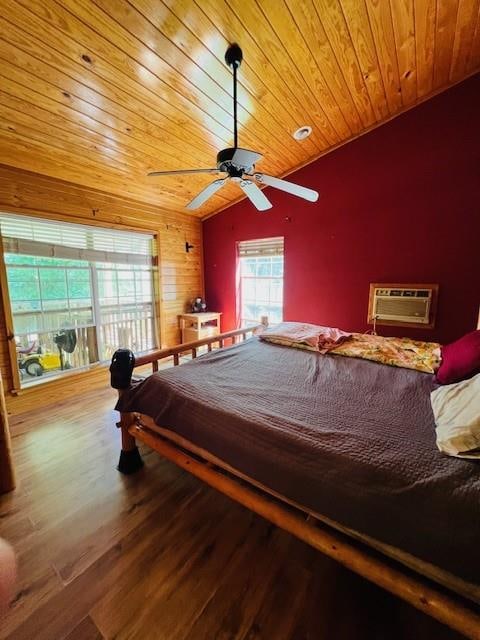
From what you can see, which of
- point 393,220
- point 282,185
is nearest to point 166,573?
point 282,185

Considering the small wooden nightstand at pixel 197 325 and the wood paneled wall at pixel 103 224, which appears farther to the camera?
the small wooden nightstand at pixel 197 325

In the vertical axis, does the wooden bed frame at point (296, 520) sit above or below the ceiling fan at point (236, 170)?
below

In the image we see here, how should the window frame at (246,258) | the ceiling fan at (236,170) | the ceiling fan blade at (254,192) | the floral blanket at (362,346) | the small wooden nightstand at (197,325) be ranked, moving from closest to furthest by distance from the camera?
the ceiling fan at (236,170)
the ceiling fan blade at (254,192)
the floral blanket at (362,346)
the window frame at (246,258)
the small wooden nightstand at (197,325)

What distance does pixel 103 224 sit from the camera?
3213 mm

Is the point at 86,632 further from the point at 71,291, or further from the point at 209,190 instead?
the point at 71,291

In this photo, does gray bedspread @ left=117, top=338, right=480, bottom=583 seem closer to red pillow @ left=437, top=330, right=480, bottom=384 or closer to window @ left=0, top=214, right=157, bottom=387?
red pillow @ left=437, top=330, right=480, bottom=384

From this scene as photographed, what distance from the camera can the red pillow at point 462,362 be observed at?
155 centimetres

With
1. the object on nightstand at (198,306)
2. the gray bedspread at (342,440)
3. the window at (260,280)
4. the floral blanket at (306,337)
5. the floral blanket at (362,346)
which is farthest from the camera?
the object on nightstand at (198,306)

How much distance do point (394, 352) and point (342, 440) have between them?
1.41 metres

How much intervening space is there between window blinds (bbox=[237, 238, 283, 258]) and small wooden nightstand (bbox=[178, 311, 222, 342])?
3.70ft

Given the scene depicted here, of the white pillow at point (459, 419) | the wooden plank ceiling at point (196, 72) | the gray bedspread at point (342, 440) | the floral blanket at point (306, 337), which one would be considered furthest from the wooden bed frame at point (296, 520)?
the wooden plank ceiling at point (196, 72)

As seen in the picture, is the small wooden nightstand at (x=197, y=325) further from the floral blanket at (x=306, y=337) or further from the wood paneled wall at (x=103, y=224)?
the floral blanket at (x=306, y=337)

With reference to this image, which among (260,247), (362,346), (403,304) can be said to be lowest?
(362,346)

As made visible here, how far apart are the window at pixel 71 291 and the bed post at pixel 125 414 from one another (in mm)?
1650
